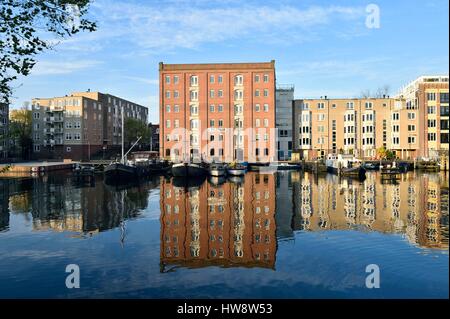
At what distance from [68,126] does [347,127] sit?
7916 centimetres

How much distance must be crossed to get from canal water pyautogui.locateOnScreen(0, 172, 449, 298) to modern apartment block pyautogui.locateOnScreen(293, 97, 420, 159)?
211 ft

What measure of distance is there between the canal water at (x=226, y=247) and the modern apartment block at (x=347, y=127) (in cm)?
6421

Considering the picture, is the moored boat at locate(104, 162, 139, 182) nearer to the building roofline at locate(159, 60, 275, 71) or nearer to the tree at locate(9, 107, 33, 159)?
the building roofline at locate(159, 60, 275, 71)

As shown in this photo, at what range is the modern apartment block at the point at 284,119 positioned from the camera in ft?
334

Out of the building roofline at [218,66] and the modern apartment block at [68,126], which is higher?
the building roofline at [218,66]

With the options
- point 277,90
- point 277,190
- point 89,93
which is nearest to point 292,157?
point 277,90

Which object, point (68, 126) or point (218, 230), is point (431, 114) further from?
point (68, 126)

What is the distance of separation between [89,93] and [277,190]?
310 feet

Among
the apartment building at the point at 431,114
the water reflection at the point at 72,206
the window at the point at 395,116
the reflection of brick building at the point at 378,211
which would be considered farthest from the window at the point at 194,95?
the apartment building at the point at 431,114

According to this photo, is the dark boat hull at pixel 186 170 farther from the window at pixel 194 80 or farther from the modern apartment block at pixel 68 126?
the modern apartment block at pixel 68 126

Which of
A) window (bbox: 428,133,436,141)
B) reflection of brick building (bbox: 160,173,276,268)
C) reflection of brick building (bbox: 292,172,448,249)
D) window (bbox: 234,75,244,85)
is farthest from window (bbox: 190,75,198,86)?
window (bbox: 428,133,436,141)

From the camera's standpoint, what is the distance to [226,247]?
67.5 ft
